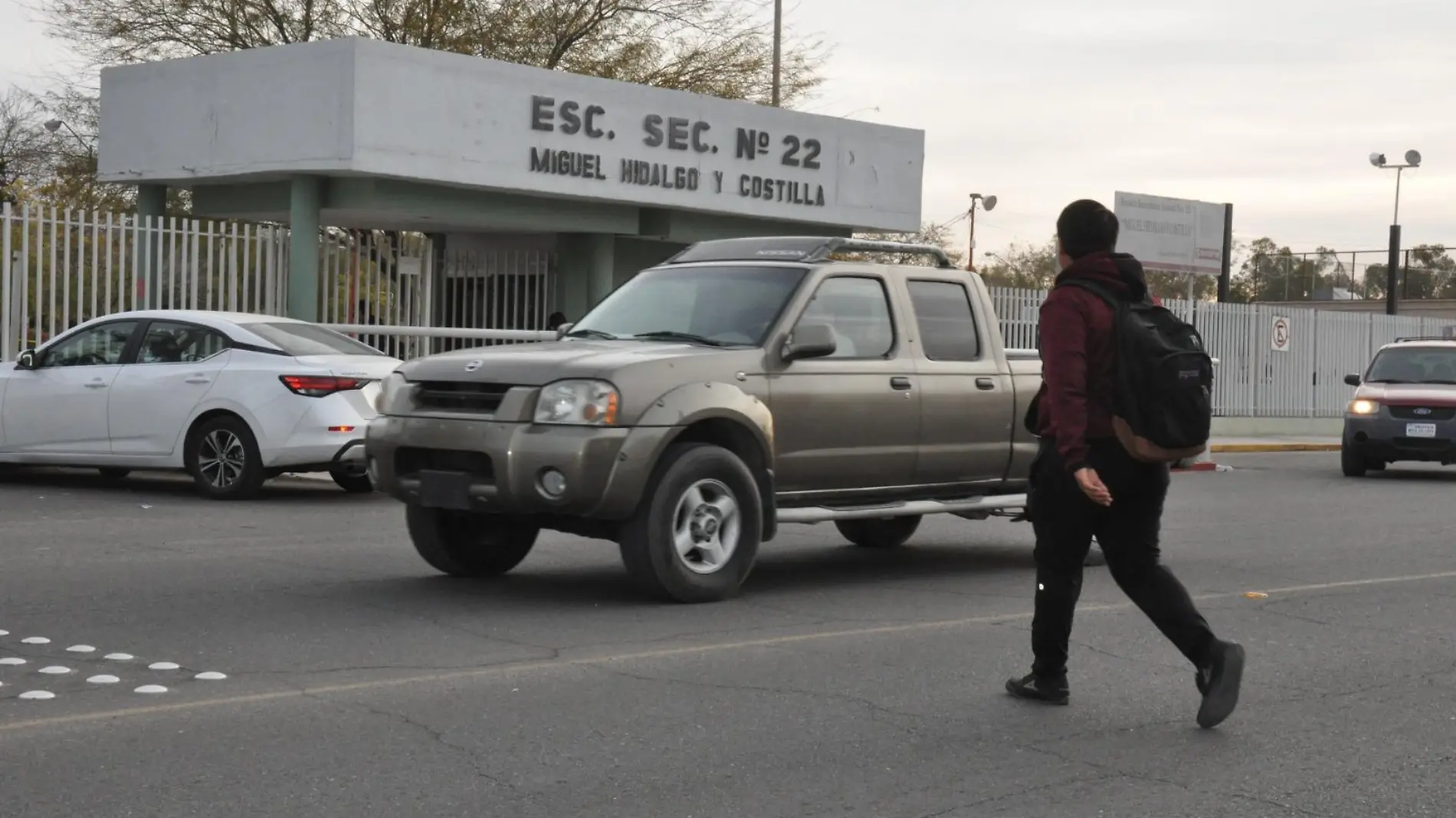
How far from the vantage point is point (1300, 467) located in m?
24.3

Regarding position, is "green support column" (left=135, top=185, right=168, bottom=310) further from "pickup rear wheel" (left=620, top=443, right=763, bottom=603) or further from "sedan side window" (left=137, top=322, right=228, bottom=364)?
"pickup rear wheel" (left=620, top=443, right=763, bottom=603)

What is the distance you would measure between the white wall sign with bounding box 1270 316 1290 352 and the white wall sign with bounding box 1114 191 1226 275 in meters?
2.02

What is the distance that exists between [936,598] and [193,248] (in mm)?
12476

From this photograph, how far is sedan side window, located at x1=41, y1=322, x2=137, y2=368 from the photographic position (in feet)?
47.4

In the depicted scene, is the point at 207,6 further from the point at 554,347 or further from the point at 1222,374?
the point at 554,347

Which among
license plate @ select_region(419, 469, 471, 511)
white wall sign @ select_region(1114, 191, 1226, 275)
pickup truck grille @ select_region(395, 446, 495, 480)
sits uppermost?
white wall sign @ select_region(1114, 191, 1226, 275)

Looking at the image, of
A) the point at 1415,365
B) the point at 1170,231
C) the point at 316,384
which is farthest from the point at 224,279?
the point at 1170,231

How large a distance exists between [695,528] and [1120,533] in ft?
9.69

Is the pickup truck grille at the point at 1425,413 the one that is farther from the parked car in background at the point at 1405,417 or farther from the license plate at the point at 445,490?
the license plate at the point at 445,490

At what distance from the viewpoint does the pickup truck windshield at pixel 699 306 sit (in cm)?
943

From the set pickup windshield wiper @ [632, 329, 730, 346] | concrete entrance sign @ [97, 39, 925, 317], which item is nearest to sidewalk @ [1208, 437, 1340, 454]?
concrete entrance sign @ [97, 39, 925, 317]

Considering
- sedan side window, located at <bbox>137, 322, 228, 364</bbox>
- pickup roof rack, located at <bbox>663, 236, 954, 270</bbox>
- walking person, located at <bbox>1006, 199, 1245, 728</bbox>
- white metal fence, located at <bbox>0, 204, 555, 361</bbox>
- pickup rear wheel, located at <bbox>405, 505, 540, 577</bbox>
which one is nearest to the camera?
walking person, located at <bbox>1006, 199, 1245, 728</bbox>

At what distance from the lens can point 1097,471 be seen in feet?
20.1

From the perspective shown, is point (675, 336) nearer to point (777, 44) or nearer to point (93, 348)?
point (93, 348)
